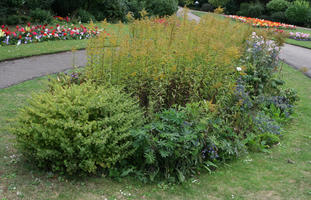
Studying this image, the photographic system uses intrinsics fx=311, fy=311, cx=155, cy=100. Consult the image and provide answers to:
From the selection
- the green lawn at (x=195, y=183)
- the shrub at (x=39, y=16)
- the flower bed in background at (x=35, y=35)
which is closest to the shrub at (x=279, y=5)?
the shrub at (x=39, y=16)

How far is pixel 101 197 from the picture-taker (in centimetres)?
297

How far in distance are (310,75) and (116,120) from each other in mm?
7217

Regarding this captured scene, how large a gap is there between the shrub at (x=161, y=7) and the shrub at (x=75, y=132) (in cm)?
1685

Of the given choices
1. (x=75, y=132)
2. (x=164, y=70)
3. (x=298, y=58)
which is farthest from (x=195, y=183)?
(x=298, y=58)

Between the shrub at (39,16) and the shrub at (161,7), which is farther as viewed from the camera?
the shrub at (161,7)

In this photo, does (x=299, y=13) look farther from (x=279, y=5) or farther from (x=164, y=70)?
(x=164, y=70)

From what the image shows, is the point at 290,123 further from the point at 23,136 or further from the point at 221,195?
the point at 23,136

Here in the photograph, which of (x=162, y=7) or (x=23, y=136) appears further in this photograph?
(x=162, y=7)

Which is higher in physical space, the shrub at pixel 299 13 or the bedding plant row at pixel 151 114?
the shrub at pixel 299 13

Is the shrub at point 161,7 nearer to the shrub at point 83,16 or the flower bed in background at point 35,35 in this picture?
the shrub at point 83,16

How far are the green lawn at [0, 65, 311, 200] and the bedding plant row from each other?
12 centimetres

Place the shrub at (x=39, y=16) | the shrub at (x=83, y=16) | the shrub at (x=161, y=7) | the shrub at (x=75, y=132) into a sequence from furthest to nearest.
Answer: the shrub at (x=161, y=7) < the shrub at (x=83, y=16) < the shrub at (x=39, y=16) < the shrub at (x=75, y=132)

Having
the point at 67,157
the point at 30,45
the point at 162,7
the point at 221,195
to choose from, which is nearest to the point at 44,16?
the point at 30,45

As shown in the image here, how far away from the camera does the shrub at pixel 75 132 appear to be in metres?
3.10
